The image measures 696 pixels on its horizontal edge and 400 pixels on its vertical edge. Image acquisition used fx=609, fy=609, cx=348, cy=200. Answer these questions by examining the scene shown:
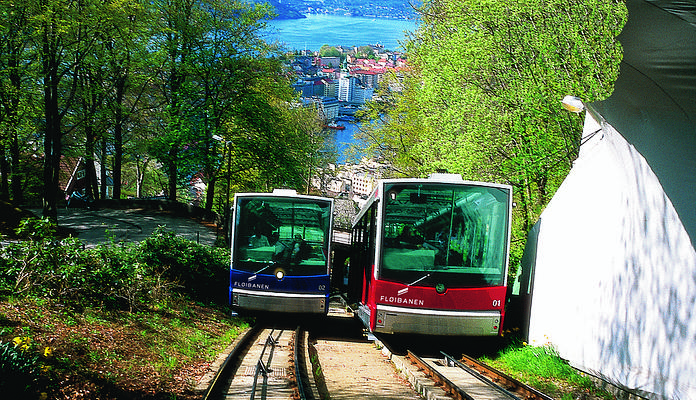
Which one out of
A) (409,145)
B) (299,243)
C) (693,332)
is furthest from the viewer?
(409,145)

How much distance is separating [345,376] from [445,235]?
3011 mm

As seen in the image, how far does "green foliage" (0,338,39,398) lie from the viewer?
5902 millimetres

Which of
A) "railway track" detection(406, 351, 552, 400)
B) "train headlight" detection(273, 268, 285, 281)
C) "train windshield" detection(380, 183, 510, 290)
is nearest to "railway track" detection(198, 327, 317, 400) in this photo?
"train headlight" detection(273, 268, 285, 281)

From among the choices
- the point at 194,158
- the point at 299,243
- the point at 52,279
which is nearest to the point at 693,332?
the point at 299,243

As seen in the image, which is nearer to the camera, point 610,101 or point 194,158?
point 610,101

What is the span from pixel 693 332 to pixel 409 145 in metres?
26.7

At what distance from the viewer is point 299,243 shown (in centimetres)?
1342

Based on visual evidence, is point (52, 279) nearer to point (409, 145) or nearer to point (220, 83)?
point (220, 83)

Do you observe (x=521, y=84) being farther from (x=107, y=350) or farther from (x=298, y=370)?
(x=107, y=350)

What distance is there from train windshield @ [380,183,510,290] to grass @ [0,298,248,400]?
3.75 metres

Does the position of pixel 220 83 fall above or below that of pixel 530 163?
above

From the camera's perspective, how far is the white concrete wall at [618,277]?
7.21 metres

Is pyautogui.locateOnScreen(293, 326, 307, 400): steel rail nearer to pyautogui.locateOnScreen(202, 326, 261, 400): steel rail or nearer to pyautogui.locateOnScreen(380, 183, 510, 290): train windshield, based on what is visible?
pyautogui.locateOnScreen(202, 326, 261, 400): steel rail

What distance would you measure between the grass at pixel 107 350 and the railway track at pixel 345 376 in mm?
550
